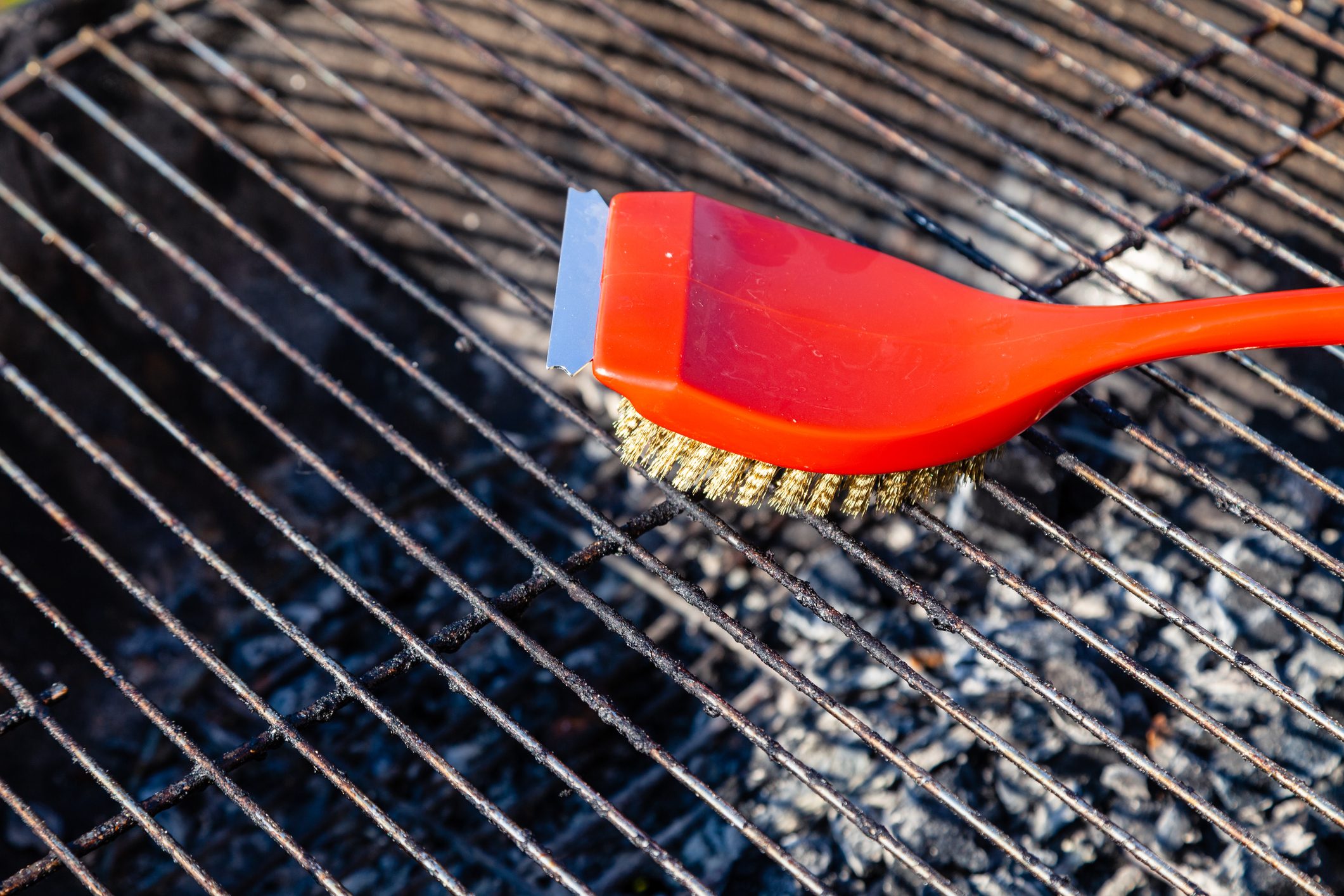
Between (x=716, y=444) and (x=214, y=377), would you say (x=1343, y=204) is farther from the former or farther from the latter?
(x=214, y=377)

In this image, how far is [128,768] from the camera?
1622 mm

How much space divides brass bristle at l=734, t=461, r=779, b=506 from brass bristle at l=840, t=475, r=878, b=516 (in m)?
0.10

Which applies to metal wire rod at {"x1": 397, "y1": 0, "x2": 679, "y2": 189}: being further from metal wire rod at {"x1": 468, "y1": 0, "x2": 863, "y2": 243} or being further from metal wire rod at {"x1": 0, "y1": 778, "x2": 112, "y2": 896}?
metal wire rod at {"x1": 0, "y1": 778, "x2": 112, "y2": 896}

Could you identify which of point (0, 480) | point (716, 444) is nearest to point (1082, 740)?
point (716, 444)

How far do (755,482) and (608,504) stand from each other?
2.07 ft

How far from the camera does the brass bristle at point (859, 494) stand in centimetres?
117

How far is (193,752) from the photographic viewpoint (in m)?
1.16

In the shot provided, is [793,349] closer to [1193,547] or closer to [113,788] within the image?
[1193,547]

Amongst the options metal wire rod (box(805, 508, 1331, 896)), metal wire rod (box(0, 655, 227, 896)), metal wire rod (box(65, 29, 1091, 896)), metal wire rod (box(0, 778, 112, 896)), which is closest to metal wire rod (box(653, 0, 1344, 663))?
metal wire rod (box(805, 508, 1331, 896))

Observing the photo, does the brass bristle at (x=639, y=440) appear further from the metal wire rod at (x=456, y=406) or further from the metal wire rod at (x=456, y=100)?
the metal wire rod at (x=456, y=100)

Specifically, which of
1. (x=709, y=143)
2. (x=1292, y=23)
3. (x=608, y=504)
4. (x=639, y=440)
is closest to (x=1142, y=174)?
(x=1292, y=23)

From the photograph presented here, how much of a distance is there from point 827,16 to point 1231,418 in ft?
3.32

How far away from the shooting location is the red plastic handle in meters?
1.03

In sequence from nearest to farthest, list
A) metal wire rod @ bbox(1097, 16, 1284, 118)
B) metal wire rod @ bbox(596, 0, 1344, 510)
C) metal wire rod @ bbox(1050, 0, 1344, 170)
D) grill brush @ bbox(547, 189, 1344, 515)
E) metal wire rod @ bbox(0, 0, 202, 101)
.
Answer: grill brush @ bbox(547, 189, 1344, 515)
metal wire rod @ bbox(596, 0, 1344, 510)
metal wire rod @ bbox(1050, 0, 1344, 170)
metal wire rod @ bbox(1097, 16, 1284, 118)
metal wire rod @ bbox(0, 0, 202, 101)
